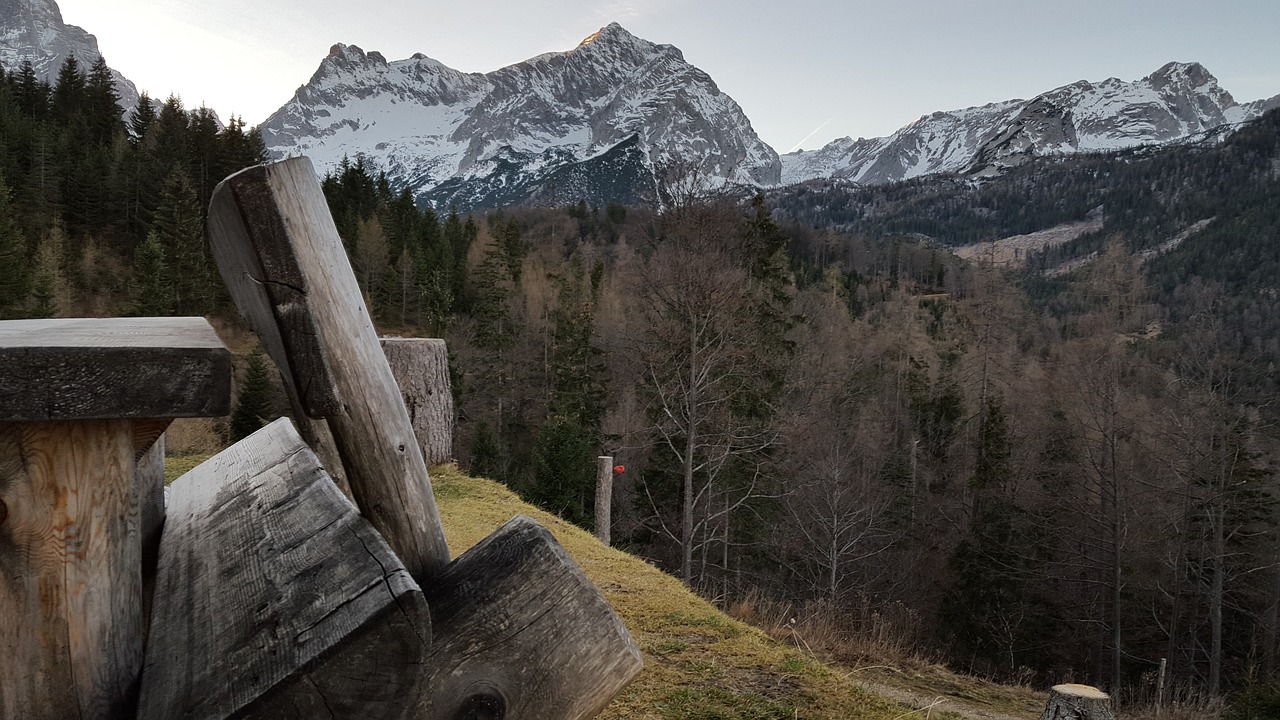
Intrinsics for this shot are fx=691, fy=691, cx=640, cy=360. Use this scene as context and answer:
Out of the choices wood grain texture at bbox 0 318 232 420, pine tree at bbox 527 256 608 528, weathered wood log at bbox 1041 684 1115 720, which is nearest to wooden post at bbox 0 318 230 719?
wood grain texture at bbox 0 318 232 420

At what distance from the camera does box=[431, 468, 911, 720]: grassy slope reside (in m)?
3.52

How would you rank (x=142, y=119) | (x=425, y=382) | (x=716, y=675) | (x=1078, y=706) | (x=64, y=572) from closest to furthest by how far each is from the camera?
(x=64, y=572)
(x=1078, y=706)
(x=716, y=675)
(x=425, y=382)
(x=142, y=119)

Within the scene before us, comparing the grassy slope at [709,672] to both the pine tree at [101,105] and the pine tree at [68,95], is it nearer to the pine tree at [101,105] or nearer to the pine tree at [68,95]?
the pine tree at [101,105]

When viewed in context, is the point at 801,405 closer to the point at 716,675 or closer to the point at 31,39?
the point at 716,675

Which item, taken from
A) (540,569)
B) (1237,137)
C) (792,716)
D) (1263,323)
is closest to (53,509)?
(540,569)

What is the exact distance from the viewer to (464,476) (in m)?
11.1

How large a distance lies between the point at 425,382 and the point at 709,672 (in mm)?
A: 4753

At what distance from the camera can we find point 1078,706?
3.44 meters

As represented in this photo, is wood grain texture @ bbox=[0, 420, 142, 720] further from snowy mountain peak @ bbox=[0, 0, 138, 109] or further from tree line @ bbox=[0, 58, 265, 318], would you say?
snowy mountain peak @ bbox=[0, 0, 138, 109]

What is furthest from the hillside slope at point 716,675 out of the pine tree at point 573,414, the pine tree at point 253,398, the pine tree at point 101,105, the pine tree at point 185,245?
the pine tree at point 101,105

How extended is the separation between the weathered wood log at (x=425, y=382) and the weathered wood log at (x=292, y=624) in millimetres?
6291

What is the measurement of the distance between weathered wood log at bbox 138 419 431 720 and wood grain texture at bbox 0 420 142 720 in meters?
0.05

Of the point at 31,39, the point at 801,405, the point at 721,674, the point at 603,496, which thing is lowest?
the point at 801,405

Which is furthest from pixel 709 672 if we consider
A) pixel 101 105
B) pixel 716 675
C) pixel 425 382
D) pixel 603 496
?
pixel 101 105
